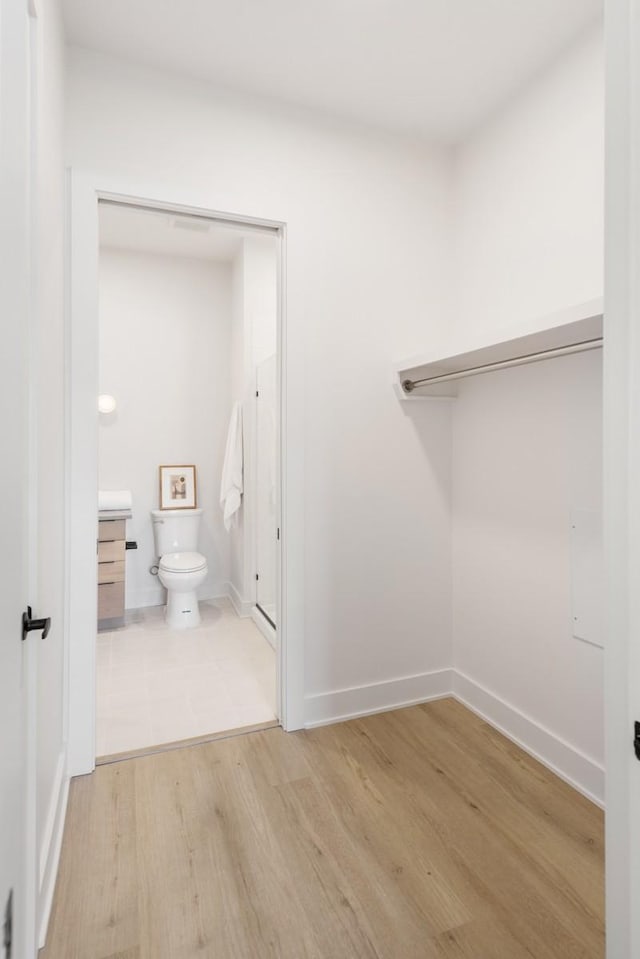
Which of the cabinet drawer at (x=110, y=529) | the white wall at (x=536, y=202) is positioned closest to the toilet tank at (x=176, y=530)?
the cabinet drawer at (x=110, y=529)

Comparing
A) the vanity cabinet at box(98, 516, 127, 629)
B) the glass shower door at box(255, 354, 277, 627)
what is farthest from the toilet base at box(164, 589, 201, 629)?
the glass shower door at box(255, 354, 277, 627)

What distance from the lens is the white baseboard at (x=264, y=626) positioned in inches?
130

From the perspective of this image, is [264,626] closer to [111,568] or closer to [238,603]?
[238,603]

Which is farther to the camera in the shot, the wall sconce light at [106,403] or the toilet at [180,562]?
the wall sconce light at [106,403]

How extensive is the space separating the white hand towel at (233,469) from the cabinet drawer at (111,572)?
81cm

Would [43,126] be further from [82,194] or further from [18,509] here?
[18,509]

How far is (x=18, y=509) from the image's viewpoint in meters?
0.89

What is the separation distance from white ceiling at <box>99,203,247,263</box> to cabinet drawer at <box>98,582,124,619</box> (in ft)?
7.75

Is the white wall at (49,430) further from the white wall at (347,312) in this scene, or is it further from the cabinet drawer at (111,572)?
the cabinet drawer at (111,572)

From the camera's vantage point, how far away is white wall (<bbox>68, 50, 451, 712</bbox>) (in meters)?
2.10

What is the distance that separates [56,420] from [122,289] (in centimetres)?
269

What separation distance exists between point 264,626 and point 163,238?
279cm

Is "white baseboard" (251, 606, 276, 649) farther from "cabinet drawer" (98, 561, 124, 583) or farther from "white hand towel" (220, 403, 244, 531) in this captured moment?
"cabinet drawer" (98, 561, 124, 583)

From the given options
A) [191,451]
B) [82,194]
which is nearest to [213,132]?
[82,194]
